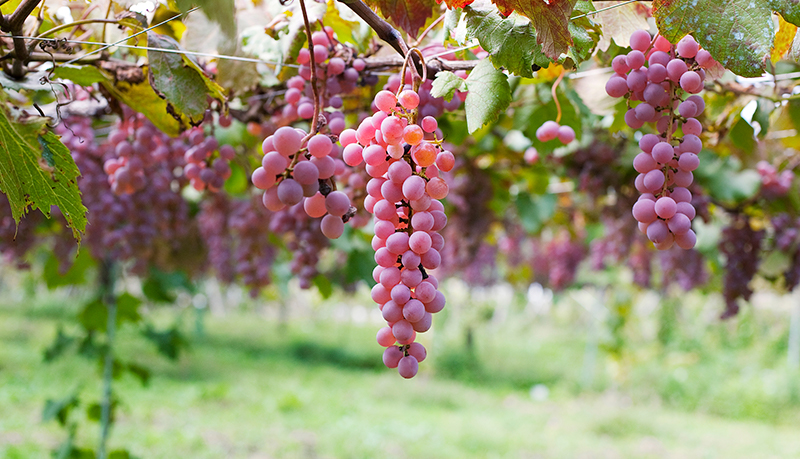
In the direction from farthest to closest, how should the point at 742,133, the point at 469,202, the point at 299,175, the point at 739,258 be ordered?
1. the point at 469,202
2. the point at 739,258
3. the point at 742,133
4. the point at 299,175

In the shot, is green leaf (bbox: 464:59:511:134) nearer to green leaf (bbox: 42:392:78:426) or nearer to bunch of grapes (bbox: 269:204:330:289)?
bunch of grapes (bbox: 269:204:330:289)

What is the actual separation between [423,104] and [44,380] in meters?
7.38

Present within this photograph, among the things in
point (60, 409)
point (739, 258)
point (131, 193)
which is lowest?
point (60, 409)

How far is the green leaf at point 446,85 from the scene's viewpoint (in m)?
0.62

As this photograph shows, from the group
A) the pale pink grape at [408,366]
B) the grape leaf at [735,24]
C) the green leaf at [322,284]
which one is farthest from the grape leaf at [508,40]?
the green leaf at [322,284]

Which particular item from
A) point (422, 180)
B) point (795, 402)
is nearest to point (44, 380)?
point (422, 180)

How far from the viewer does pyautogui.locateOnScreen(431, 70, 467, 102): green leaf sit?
62 cm

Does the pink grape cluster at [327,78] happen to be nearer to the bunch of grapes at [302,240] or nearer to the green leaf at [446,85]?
the green leaf at [446,85]

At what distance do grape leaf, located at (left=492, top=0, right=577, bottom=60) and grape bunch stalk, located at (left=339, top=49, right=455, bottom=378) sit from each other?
5.4 inches

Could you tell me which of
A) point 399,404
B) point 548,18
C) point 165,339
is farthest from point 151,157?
point 399,404

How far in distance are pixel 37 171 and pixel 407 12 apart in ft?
1.72

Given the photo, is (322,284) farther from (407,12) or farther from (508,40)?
(508,40)

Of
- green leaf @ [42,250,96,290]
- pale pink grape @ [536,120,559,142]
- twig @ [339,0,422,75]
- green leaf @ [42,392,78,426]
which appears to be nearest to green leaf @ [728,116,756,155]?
pale pink grape @ [536,120,559,142]

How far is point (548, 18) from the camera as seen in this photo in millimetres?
593
